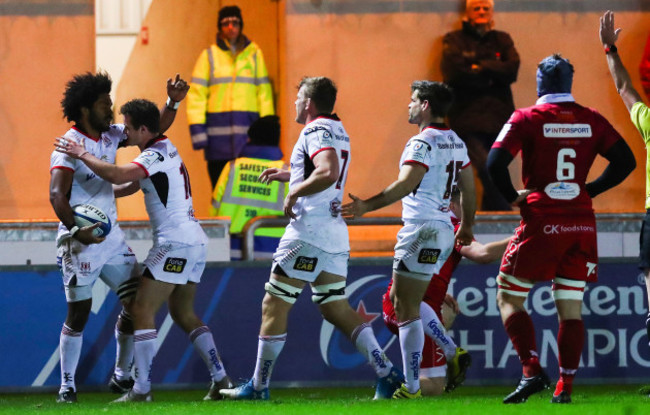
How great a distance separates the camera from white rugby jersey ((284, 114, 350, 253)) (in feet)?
27.2

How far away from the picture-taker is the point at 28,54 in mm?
13164

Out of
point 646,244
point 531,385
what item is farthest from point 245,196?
point 531,385

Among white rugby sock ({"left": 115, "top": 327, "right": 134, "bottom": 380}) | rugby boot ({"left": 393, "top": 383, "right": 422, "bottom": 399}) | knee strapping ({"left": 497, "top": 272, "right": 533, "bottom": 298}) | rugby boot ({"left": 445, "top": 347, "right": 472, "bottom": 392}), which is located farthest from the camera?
rugby boot ({"left": 445, "top": 347, "right": 472, "bottom": 392})

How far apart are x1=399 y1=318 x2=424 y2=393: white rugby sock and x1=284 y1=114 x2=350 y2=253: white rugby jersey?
2.15 feet

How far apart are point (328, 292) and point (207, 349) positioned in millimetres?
1063

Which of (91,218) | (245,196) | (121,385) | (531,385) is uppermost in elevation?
(91,218)

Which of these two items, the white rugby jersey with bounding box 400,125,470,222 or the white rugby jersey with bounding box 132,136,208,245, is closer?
the white rugby jersey with bounding box 400,125,470,222

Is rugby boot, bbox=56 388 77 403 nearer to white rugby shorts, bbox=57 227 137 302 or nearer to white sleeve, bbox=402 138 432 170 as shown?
white rugby shorts, bbox=57 227 137 302

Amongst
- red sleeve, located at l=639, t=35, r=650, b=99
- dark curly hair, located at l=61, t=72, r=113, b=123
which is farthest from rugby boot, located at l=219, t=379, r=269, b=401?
red sleeve, located at l=639, t=35, r=650, b=99

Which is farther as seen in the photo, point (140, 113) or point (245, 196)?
point (245, 196)

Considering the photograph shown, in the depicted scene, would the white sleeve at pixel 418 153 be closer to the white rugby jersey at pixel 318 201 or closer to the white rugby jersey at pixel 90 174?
the white rugby jersey at pixel 318 201

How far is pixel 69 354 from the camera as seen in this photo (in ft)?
29.2

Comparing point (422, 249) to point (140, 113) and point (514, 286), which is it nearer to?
point (514, 286)

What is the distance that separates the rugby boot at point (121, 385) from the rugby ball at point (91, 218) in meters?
1.11
